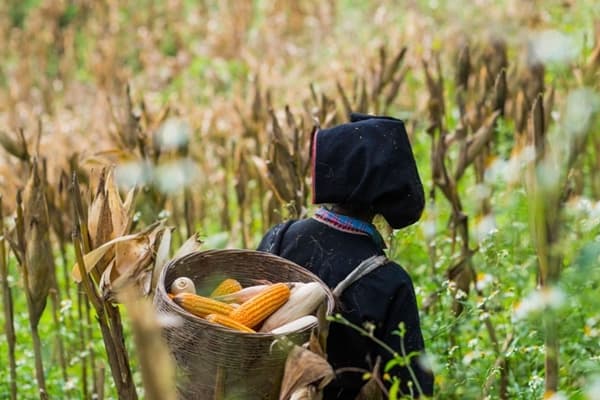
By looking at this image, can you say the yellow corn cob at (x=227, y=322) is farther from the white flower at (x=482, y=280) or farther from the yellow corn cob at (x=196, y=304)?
the white flower at (x=482, y=280)

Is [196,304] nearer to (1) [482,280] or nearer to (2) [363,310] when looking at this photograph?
(2) [363,310]

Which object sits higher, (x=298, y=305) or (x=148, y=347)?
(x=148, y=347)

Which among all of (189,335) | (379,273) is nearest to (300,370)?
(189,335)

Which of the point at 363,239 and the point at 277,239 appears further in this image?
the point at 277,239

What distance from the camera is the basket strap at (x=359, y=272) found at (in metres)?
2.03

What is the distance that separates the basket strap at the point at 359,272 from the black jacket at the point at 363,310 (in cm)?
2

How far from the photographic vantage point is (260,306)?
72.2 inches

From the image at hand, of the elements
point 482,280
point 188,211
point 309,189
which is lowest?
point 482,280

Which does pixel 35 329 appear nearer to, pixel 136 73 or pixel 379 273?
pixel 379 273

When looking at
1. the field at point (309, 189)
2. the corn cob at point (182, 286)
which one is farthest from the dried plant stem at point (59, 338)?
the corn cob at point (182, 286)

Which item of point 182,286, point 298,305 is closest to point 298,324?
point 298,305

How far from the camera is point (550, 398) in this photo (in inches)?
60.9

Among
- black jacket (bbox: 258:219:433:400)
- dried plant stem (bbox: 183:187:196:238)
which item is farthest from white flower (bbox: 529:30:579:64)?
black jacket (bbox: 258:219:433:400)

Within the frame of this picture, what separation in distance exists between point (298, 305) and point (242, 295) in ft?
0.67
